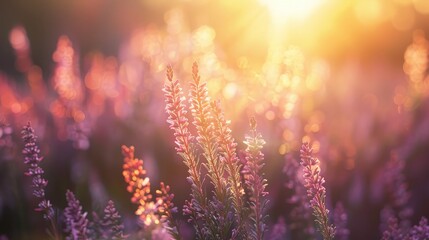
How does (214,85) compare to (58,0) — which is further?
(58,0)

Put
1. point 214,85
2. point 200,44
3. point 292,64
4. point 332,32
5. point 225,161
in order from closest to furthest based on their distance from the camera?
point 225,161
point 292,64
point 214,85
point 200,44
point 332,32

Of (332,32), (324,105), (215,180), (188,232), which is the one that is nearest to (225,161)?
(215,180)

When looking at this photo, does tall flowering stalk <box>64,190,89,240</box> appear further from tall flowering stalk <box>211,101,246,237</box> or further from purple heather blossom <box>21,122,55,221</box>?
tall flowering stalk <box>211,101,246,237</box>

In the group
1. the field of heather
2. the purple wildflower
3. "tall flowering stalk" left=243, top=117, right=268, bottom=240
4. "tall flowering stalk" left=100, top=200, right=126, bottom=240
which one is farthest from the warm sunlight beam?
"tall flowering stalk" left=243, top=117, right=268, bottom=240

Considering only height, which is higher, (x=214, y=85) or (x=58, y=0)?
(x=58, y=0)

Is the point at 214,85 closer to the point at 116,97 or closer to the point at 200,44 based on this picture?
the point at 200,44
